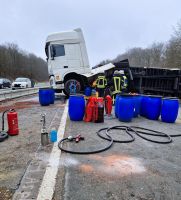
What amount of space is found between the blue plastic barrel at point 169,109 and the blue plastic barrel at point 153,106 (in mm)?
232

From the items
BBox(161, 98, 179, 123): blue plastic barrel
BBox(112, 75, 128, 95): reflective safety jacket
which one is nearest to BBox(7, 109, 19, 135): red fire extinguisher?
BBox(161, 98, 179, 123): blue plastic barrel

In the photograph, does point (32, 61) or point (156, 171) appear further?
point (32, 61)

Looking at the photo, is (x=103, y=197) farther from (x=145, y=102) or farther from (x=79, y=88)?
(x=79, y=88)

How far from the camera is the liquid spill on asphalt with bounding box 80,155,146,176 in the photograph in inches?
130

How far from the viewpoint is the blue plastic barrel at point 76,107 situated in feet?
22.5

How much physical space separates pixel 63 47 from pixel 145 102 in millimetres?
6769

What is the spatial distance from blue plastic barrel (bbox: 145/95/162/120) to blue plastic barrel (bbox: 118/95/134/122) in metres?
0.81

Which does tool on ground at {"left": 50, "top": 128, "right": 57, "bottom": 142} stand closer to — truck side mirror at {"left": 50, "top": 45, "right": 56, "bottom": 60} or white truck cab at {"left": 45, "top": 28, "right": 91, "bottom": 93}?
white truck cab at {"left": 45, "top": 28, "right": 91, "bottom": 93}

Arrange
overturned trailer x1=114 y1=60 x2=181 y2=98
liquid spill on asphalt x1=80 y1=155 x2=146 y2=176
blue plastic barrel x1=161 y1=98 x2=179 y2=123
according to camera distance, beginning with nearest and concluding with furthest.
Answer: liquid spill on asphalt x1=80 y1=155 x2=146 y2=176, blue plastic barrel x1=161 y1=98 x2=179 y2=123, overturned trailer x1=114 y1=60 x2=181 y2=98

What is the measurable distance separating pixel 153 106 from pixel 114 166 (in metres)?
4.34

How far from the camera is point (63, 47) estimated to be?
40.5 feet

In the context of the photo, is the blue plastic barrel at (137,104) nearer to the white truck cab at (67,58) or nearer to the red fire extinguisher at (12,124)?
the red fire extinguisher at (12,124)

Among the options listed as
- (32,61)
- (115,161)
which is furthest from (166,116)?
(32,61)

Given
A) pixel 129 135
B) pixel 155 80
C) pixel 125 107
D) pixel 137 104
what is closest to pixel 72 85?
pixel 155 80
